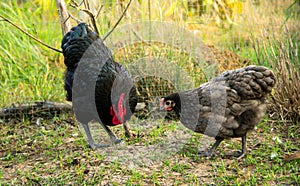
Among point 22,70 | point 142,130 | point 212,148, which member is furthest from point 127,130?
point 22,70

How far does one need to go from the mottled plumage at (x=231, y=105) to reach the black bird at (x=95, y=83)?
0.67m

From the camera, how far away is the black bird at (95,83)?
174 inches

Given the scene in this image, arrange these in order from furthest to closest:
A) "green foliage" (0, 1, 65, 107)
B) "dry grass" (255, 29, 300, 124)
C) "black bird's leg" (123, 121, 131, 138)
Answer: "green foliage" (0, 1, 65, 107)
"dry grass" (255, 29, 300, 124)
"black bird's leg" (123, 121, 131, 138)

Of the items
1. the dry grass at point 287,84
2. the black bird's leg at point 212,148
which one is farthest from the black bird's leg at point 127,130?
the dry grass at point 287,84

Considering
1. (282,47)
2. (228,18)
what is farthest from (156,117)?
(228,18)

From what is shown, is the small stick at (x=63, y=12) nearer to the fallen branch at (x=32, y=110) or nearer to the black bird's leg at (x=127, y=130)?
the fallen branch at (x=32, y=110)

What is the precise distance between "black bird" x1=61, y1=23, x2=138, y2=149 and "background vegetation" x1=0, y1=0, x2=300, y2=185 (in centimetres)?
51

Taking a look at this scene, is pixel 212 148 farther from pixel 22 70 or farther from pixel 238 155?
pixel 22 70

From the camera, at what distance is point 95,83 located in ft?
14.9

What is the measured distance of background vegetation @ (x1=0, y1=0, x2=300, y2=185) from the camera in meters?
4.20

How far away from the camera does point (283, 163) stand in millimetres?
4340

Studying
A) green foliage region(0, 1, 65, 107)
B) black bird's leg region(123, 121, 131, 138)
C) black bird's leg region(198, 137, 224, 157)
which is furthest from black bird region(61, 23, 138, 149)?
green foliage region(0, 1, 65, 107)

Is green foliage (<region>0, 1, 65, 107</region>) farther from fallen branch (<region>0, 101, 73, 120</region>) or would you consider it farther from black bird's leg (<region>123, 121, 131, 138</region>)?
black bird's leg (<region>123, 121, 131, 138</region>)

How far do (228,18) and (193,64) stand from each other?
4.51 feet
